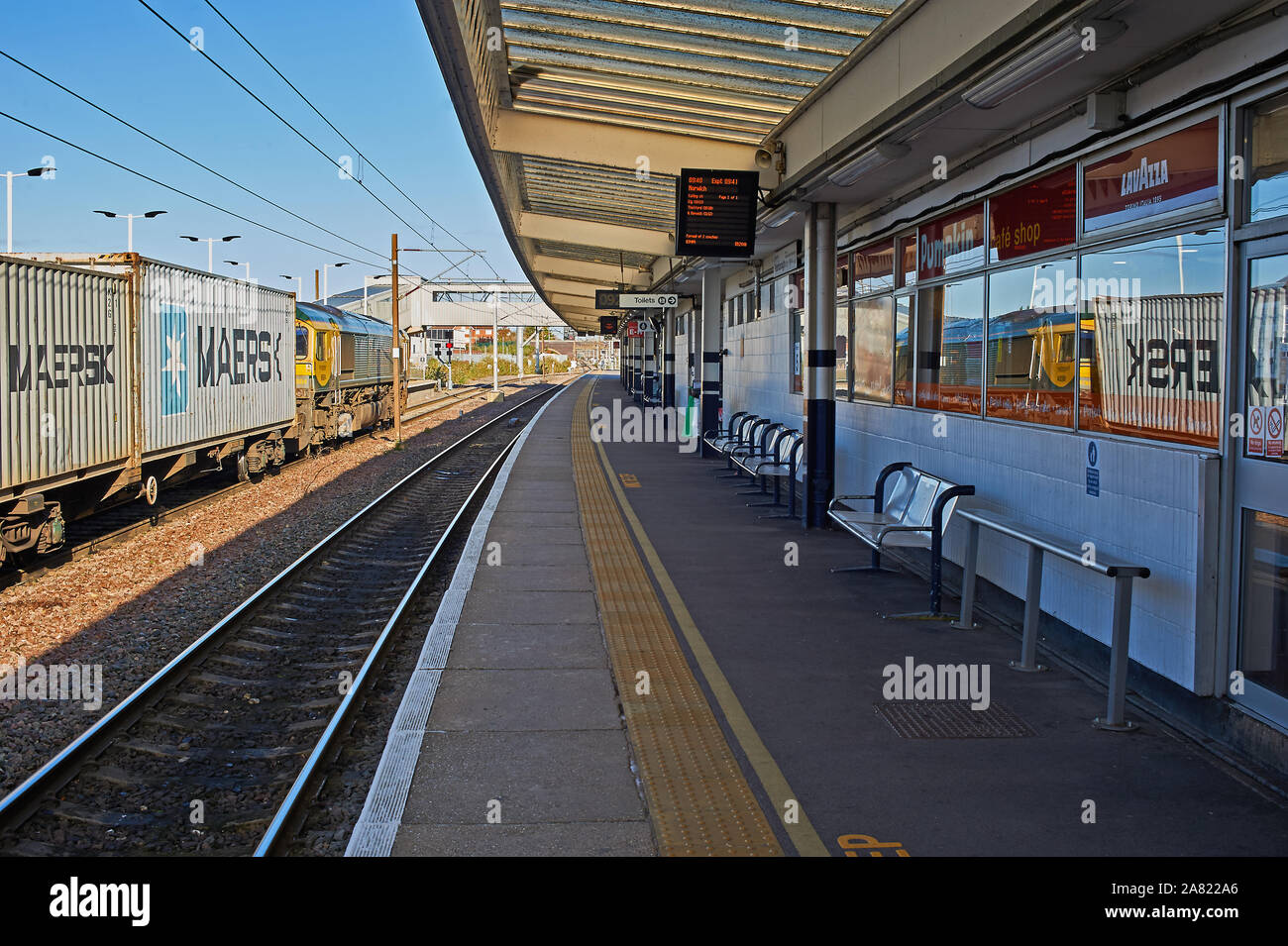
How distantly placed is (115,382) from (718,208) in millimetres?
7023

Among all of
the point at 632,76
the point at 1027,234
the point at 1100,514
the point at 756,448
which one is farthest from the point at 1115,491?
the point at 756,448

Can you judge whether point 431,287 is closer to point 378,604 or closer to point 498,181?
point 498,181

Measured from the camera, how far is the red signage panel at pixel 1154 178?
5.44m

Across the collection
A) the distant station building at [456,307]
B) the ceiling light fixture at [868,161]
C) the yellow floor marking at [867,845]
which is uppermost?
the distant station building at [456,307]

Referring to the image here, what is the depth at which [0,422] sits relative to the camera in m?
9.59

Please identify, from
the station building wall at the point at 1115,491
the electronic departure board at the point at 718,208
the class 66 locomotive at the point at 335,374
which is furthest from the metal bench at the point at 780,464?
the class 66 locomotive at the point at 335,374

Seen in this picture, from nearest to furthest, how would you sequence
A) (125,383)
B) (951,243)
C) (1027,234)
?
(1027,234) < (951,243) < (125,383)

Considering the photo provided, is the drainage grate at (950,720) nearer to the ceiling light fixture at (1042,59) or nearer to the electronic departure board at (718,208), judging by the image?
the ceiling light fixture at (1042,59)

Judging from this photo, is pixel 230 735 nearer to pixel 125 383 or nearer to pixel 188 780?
pixel 188 780

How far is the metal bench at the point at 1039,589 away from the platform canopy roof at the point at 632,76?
12.6 ft

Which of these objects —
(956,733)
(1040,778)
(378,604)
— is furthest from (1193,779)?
(378,604)

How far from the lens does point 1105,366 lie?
6.58 meters

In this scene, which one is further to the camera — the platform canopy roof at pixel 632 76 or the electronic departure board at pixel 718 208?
the electronic departure board at pixel 718 208

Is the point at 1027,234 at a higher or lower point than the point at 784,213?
lower
